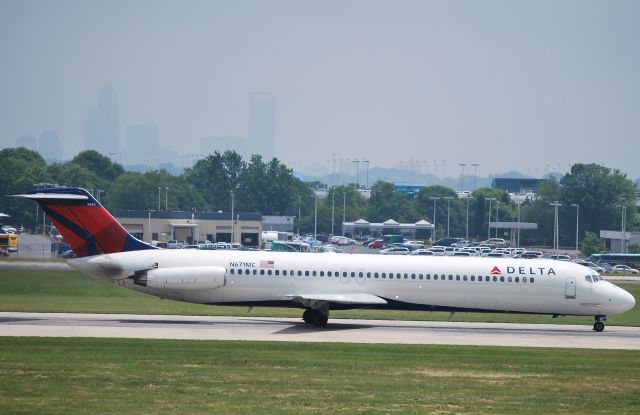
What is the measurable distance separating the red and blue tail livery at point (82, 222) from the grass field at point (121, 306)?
4.73m

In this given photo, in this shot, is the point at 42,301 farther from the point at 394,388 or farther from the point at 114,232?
the point at 394,388

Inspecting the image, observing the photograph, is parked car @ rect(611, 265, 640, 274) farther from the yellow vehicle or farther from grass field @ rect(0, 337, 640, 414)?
grass field @ rect(0, 337, 640, 414)

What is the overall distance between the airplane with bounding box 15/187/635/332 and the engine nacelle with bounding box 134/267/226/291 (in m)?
0.04

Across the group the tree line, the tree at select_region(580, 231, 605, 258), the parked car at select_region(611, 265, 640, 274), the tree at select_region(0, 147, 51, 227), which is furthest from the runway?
the tree at select_region(0, 147, 51, 227)

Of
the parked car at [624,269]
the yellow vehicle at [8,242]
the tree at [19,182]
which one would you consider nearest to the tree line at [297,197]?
the tree at [19,182]

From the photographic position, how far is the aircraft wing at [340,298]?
40438 mm

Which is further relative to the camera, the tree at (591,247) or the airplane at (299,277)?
the tree at (591,247)

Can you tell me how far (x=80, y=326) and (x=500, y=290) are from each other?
17.1 metres

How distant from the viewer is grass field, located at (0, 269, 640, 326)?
153 ft

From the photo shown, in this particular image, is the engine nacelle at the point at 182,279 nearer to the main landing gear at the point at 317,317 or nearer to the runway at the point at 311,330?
the runway at the point at 311,330

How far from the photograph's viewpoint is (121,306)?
48.5 meters

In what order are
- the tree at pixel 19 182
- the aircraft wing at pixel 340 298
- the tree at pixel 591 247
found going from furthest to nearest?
the tree at pixel 19 182 → the tree at pixel 591 247 → the aircraft wing at pixel 340 298

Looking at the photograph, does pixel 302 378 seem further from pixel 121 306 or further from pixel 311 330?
pixel 121 306

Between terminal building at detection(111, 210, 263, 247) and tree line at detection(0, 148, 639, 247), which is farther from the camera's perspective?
tree line at detection(0, 148, 639, 247)
